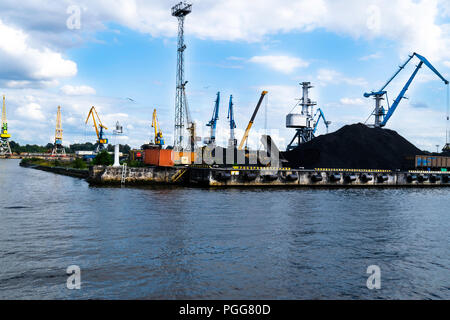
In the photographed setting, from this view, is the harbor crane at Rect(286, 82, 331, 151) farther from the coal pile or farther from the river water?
the river water

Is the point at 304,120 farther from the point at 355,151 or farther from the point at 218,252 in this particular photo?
the point at 218,252

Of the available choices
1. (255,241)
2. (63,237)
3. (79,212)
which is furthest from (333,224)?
(79,212)

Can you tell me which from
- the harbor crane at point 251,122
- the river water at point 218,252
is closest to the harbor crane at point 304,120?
the harbor crane at point 251,122

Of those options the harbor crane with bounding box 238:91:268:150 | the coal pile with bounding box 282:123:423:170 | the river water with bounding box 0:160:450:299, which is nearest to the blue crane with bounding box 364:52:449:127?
the coal pile with bounding box 282:123:423:170

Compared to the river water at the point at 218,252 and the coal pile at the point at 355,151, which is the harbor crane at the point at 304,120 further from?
the river water at the point at 218,252

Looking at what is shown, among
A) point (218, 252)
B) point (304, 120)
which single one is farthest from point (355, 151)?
point (218, 252)

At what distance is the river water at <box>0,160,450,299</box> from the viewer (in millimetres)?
13641

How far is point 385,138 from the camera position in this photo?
92.2 meters

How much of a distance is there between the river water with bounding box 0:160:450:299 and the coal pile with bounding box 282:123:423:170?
47720 mm

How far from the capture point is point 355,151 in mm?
83438

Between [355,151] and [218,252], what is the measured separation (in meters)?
72.5

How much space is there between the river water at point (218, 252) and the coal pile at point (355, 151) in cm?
4772
